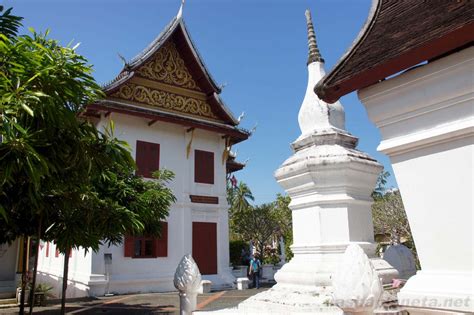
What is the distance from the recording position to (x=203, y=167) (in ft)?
59.5

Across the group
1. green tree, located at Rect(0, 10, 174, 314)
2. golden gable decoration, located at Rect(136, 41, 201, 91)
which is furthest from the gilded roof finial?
golden gable decoration, located at Rect(136, 41, 201, 91)

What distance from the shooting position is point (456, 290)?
225cm

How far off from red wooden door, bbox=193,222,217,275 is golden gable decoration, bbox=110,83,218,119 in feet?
16.2

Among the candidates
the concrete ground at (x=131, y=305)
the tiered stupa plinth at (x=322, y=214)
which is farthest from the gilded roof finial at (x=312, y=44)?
the concrete ground at (x=131, y=305)

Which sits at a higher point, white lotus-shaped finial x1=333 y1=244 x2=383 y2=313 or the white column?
the white column

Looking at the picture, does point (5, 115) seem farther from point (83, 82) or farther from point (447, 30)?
point (447, 30)

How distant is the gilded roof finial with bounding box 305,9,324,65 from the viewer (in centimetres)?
421

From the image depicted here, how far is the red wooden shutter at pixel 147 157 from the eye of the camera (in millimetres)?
16297

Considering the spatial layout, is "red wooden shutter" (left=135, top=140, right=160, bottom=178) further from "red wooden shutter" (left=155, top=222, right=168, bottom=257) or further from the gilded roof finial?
the gilded roof finial

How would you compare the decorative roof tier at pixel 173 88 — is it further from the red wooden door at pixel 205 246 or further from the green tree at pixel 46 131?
the green tree at pixel 46 131

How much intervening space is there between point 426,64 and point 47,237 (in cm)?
654

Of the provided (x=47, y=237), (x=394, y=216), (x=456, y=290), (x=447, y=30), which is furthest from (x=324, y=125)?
(x=394, y=216)

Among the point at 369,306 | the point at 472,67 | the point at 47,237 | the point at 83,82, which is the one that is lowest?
the point at 369,306

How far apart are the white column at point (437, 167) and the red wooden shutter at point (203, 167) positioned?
50.5ft
